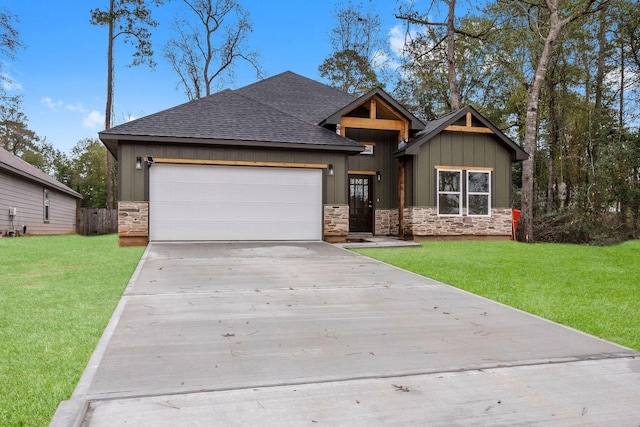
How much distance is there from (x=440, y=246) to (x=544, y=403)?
382 inches

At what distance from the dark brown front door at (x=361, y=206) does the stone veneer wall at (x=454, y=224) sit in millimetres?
1554

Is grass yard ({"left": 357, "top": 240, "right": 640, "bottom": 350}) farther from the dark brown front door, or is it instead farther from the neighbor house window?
the neighbor house window

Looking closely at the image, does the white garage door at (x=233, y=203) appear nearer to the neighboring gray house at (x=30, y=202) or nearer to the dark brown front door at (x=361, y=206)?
the dark brown front door at (x=361, y=206)

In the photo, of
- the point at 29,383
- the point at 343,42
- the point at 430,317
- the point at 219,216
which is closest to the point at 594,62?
the point at 343,42

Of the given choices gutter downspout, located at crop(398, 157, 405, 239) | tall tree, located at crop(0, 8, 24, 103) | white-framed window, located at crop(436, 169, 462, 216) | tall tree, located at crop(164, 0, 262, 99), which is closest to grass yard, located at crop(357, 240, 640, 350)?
white-framed window, located at crop(436, 169, 462, 216)

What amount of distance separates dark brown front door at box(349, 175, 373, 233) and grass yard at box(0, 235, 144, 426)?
8366 mm

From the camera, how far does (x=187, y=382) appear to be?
2.69 m

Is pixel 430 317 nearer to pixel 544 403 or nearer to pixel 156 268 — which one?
pixel 544 403

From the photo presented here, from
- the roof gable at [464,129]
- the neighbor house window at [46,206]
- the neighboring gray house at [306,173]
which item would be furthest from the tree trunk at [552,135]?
the neighbor house window at [46,206]

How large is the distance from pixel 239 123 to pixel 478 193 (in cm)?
798

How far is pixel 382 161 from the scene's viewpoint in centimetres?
1491

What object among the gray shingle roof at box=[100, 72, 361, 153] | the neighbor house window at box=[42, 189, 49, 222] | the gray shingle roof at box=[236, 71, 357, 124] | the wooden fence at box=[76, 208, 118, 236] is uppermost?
the gray shingle roof at box=[236, 71, 357, 124]

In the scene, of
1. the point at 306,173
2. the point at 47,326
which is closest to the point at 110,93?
the point at 306,173

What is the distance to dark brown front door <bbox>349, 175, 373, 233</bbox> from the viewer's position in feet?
49.2
